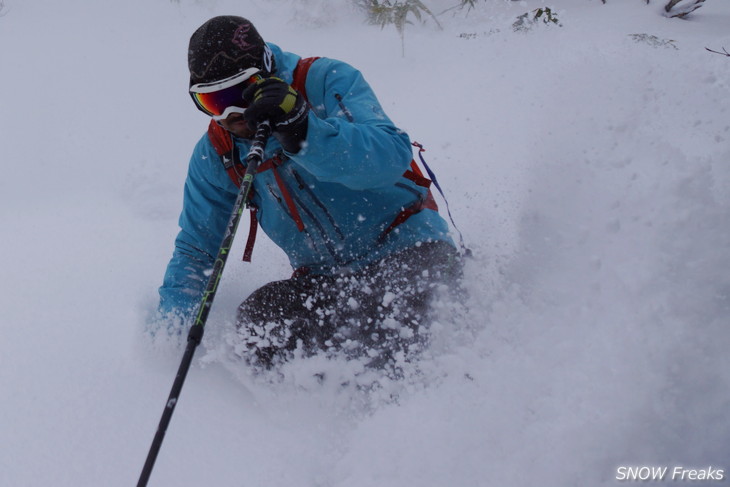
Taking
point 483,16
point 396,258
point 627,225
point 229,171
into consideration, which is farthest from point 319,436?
point 483,16

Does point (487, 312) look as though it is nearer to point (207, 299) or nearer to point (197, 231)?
point (207, 299)

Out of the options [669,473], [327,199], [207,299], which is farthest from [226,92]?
[669,473]

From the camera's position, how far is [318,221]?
2.56 meters

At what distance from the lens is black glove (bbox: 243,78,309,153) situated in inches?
71.2

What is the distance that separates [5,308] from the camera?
131 inches

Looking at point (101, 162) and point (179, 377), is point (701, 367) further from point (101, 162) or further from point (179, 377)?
point (101, 162)

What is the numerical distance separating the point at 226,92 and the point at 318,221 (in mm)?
750

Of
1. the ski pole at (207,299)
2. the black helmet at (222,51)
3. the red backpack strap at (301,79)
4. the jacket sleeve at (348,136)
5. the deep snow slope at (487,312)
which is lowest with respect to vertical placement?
the deep snow slope at (487,312)

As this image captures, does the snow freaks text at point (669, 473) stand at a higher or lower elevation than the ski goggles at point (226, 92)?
lower

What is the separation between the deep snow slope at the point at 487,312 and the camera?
74.4 inches

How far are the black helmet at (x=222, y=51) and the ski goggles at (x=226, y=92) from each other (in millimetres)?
35

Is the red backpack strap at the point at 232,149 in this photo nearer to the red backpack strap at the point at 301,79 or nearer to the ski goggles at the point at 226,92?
the red backpack strap at the point at 301,79

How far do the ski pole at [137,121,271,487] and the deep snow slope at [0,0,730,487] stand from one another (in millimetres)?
773

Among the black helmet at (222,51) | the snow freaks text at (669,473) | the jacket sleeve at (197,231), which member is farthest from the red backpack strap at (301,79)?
the snow freaks text at (669,473)
